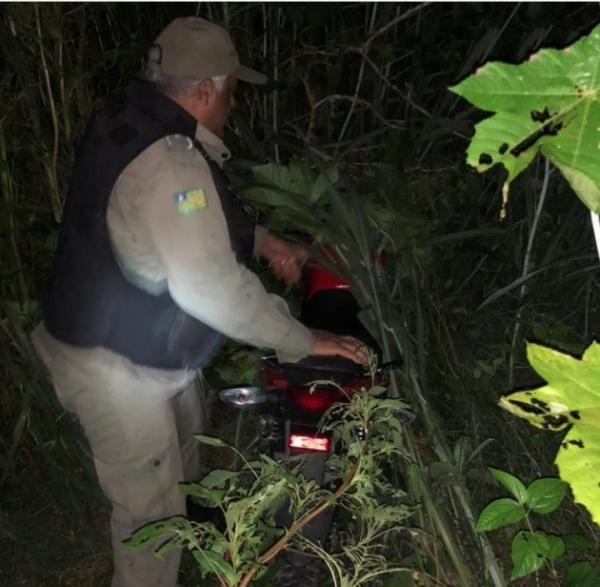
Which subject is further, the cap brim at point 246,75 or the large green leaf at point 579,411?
the cap brim at point 246,75

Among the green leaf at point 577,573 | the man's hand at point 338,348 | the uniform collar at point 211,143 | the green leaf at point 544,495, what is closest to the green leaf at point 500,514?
the green leaf at point 544,495

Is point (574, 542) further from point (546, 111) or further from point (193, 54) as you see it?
point (193, 54)

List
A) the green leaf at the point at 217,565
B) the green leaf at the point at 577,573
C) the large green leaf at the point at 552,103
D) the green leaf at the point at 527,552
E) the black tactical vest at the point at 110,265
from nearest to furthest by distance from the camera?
the large green leaf at the point at 552,103 → the green leaf at the point at 217,565 → the green leaf at the point at 527,552 → the green leaf at the point at 577,573 → the black tactical vest at the point at 110,265

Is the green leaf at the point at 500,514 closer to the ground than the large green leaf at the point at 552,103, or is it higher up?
closer to the ground

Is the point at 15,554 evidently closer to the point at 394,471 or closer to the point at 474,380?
the point at 394,471

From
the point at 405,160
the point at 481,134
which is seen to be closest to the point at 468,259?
the point at 405,160

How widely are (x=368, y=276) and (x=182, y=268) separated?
1.48ft

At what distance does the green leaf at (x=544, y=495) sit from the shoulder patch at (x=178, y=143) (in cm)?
105

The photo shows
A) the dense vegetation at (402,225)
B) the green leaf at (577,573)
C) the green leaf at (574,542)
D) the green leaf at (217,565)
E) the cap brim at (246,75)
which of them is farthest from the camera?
the cap brim at (246,75)

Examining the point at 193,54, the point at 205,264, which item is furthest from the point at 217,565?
the point at 193,54

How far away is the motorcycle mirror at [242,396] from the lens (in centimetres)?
188

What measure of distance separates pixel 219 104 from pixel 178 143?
289 mm

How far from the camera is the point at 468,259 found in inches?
114

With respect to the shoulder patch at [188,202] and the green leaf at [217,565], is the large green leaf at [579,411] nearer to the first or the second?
the green leaf at [217,565]
